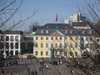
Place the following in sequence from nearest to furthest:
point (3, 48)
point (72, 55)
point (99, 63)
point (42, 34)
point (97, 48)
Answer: point (3, 48) → point (99, 63) → point (97, 48) → point (72, 55) → point (42, 34)

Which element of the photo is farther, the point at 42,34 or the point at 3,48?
the point at 42,34

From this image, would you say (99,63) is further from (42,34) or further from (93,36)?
(42,34)

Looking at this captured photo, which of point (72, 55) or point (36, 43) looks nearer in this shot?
point (72, 55)

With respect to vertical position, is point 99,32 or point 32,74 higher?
point 99,32

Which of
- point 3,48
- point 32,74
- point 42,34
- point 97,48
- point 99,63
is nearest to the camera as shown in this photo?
point 3,48

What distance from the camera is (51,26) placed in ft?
304

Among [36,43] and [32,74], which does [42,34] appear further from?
[32,74]

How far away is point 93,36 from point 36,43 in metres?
89.5

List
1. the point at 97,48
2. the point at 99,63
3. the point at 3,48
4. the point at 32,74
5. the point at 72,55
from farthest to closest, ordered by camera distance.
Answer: the point at 32,74 < the point at 72,55 < the point at 97,48 < the point at 99,63 < the point at 3,48

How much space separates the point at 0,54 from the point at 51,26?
3473 inches

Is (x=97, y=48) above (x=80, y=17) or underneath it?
underneath

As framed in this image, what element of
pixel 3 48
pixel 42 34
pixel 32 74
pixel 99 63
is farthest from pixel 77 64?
pixel 42 34

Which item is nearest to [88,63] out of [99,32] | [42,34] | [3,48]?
[99,32]

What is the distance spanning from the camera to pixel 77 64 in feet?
17.8
